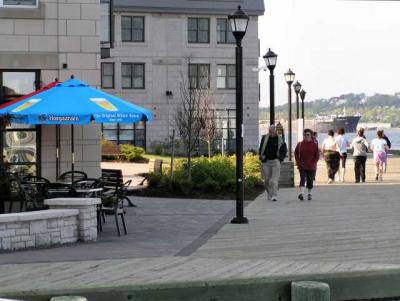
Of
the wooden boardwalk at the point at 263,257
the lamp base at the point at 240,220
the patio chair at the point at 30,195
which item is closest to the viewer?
the wooden boardwalk at the point at 263,257

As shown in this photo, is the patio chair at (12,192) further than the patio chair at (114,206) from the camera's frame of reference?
Yes

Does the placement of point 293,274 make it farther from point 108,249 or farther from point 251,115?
point 251,115

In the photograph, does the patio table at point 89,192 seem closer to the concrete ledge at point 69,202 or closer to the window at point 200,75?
the concrete ledge at point 69,202

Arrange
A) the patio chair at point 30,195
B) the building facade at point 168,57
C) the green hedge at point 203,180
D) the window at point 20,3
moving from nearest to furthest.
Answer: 1. the patio chair at point 30,195
2. the window at point 20,3
3. the green hedge at point 203,180
4. the building facade at point 168,57

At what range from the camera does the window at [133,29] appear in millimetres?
50688

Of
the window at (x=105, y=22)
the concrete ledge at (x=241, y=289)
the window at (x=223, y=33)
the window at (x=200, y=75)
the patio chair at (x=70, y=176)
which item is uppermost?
the window at (x=223, y=33)

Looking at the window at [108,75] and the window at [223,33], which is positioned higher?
the window at [223,33]

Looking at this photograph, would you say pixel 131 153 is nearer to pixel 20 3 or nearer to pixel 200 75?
pixel 200 75

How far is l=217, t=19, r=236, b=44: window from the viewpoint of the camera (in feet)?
168

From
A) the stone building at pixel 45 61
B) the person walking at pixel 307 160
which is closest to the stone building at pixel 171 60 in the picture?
the person walking at pixel 307 160

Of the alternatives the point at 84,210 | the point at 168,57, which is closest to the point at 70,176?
the point at 84,210

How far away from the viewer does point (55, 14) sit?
15.9 metres

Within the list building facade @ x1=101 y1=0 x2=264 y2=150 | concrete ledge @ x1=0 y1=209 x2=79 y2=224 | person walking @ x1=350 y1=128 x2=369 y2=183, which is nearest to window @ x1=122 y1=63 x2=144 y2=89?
building facade @ x1=101 y1=0 x2=264 y2=150

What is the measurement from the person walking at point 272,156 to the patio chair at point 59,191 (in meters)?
6.24
